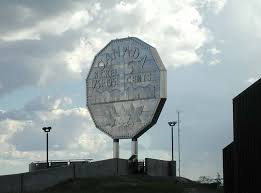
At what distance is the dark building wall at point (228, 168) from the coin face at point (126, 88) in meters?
21.7

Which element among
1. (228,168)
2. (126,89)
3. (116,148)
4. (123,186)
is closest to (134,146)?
(116,148)

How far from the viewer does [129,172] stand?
65.8m

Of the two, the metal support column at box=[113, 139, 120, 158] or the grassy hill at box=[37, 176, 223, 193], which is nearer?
the grassy hill at box=[37, 176, 223, 193]

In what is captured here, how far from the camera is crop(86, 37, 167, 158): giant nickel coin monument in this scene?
6619 cm

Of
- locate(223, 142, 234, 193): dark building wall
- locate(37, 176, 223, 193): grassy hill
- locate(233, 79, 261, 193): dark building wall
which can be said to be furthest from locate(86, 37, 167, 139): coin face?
locate(233, 79, 261, 193): dark building wall

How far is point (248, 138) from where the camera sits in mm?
34375

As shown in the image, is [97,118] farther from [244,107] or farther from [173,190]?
[244,107]

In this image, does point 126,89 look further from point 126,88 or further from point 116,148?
point 116,148

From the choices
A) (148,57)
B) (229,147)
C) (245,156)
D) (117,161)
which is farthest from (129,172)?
(245,156)

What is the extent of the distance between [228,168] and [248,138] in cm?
977

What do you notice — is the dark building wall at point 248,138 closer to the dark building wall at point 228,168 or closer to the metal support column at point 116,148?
the dark building wall at point 228,168

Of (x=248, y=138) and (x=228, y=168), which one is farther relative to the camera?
(x=228, y=168)

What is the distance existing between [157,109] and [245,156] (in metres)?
30.9

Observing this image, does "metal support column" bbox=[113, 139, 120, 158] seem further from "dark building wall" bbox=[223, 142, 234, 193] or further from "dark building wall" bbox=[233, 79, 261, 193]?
"dark building wall" bbox=[233, 79, 261, 193]
